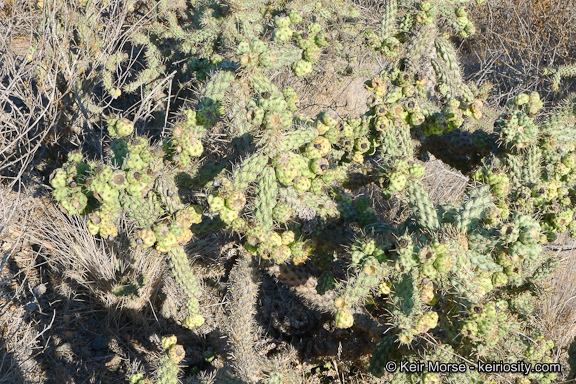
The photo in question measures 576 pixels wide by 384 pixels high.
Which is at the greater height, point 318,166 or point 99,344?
point 318,166

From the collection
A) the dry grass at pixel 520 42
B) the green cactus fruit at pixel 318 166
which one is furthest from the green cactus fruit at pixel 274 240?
the dry grass at pixel 520 42

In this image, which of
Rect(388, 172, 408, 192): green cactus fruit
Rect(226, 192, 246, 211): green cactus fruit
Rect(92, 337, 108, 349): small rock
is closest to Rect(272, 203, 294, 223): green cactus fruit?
Rect(226, 192, 246, 211): green cactus fruit

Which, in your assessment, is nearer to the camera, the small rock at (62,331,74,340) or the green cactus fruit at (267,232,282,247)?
the green cactus fruit at (267,232,282,247)

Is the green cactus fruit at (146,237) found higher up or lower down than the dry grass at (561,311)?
higher up

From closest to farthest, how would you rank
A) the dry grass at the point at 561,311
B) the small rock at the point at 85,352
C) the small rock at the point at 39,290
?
1. the dry grass at the point at 561,311
2. the small rock at the point at 85,352
3. the small rock at the point at 39,290

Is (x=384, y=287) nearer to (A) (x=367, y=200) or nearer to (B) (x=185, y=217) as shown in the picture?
(A) (x=367, y=200)

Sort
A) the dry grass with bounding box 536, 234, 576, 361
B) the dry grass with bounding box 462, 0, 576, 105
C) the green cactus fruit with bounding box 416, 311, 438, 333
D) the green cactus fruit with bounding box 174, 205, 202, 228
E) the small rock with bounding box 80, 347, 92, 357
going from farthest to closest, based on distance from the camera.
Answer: the dry grass with bounding box 462, 0, 576, 105
the small rock with bounding box 80, 347, 92, 357
the dry grass with bounding box 536, 234, 576, 361
the green cactus fruit with bounding box 174, 205, 202, 228
the green cactus fruit with bounding box 416, 311, 438, 333

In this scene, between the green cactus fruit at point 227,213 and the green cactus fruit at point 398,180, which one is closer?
the green cactus fruit at point 227,213

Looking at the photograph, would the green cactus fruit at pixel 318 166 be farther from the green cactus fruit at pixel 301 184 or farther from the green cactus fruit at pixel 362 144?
the green cactus fruit at pixel 362 144

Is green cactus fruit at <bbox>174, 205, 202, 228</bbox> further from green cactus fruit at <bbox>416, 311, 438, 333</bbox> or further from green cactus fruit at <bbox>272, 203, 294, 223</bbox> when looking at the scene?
green cactus fruit at <bbox>416, 311, 438, 333</bbox>

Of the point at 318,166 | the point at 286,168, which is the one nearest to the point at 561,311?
the point at 318,166

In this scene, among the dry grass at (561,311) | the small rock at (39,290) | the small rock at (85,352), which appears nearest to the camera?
the dry grass at (561,311)

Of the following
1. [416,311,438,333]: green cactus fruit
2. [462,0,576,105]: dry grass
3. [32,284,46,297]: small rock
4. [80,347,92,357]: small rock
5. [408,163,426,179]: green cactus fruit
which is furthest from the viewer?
[462,0,576,105]: dry grass

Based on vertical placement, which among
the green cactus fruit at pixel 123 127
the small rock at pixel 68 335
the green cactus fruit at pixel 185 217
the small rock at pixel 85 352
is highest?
the green cactus fruit at pixel 123 127
